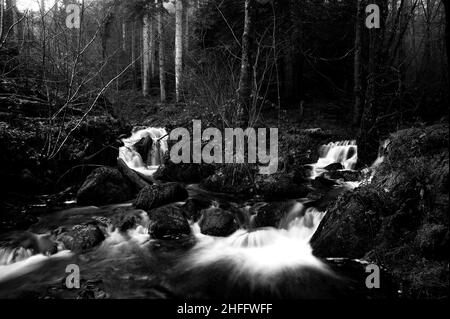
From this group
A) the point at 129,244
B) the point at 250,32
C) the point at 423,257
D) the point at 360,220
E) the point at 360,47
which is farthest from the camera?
the point at 360,47

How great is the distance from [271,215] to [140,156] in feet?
19.4

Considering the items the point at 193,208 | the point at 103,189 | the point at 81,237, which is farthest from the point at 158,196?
the point at 81,237

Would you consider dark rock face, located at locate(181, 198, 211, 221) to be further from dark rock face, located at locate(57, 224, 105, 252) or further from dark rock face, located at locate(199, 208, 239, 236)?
dark rock face, located at locate(57, 224, 105, 252)

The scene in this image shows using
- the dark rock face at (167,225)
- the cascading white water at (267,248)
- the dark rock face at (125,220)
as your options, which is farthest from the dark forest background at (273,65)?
the cascading white water at (267,248)

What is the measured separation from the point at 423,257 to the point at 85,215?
6085 millimetres

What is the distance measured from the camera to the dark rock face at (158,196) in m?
7.15

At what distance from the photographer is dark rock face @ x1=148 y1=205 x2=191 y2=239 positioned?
6156 mm

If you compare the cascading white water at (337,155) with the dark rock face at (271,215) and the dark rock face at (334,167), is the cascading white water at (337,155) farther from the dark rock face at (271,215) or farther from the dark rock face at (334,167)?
the dark rock face at (271,215)

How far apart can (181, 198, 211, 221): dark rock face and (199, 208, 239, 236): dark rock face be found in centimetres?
24

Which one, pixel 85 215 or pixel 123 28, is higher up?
pixel 123 28

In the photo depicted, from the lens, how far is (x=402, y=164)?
193 inches

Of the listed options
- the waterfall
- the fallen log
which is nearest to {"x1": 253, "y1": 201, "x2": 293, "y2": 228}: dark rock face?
the fallen log

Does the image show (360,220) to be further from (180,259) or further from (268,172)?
(268,172)
